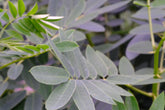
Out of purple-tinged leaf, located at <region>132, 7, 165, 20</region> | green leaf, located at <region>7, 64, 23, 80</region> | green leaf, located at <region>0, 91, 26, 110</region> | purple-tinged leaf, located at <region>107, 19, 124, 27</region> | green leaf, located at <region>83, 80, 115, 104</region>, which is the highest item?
green leaf, located at <region>7, 64, 23, 80</region>

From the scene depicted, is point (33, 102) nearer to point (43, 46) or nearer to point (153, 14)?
point (43, 46)

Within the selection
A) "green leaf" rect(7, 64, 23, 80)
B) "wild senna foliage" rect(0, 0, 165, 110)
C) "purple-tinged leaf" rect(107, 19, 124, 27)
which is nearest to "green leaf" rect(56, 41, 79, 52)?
"wild senna foliage" rect(0, 0, 165, 110)

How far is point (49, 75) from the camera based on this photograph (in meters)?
0.41

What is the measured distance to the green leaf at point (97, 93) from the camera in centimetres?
39

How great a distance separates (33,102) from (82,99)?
0.24m

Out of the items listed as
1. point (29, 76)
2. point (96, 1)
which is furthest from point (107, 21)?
point (29, 76)

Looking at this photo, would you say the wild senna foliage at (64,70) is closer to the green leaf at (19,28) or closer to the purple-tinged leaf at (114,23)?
the green leaf at (19,28)

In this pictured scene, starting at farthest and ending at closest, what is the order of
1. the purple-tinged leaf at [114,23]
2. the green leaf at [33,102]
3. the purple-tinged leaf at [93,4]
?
the purple-tinged leaf at [114,23] < the purple-tinged leaf at [93,4] < the green leaf at [33,102]

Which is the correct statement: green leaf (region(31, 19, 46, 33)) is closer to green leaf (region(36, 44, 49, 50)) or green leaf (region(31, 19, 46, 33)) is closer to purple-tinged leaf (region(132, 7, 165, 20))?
green leaf (region(36, 44, 49, 50))

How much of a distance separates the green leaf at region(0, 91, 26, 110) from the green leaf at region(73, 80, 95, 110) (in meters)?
0.26

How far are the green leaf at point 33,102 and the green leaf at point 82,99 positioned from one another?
0.65ft

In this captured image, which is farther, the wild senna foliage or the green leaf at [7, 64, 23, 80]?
the green leaf at [7, 64, 23, 80]

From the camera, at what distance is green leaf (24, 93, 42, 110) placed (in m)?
0.58

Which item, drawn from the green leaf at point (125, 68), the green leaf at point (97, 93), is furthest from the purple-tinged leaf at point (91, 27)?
the green leaf at point (97, 93)
